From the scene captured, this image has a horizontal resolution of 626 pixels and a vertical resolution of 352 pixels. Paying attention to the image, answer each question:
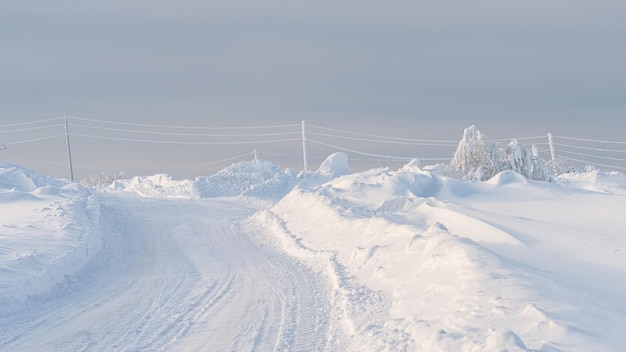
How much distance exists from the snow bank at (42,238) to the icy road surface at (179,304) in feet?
0.99

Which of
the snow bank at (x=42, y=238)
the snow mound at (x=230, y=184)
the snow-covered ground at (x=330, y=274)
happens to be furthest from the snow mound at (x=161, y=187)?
the snow-covered ground at (x=330, y=274)

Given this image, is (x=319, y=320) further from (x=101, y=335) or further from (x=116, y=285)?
(x=116, y=285)

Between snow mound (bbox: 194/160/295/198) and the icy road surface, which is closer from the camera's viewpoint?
the icy road surface

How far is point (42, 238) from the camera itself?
55.6ft

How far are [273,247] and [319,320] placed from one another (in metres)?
9.30

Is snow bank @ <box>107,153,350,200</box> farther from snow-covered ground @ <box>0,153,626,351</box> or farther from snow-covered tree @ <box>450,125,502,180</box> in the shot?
snow-covered ground @ <box>0,153,626,351</box>

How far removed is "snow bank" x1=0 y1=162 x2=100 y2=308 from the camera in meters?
12.5

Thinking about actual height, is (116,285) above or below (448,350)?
below

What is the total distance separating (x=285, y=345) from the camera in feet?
29.0

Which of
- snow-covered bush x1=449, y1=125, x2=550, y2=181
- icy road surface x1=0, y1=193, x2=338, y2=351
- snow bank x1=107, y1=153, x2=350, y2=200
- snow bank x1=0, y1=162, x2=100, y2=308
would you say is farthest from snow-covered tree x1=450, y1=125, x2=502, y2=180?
snow bank x1=0, y1=162, x2=100, y2=308

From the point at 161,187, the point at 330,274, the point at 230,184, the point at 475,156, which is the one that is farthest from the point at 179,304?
the point at 161,187

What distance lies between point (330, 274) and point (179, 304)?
359 cm

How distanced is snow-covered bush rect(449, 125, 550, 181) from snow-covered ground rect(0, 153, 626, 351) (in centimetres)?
378

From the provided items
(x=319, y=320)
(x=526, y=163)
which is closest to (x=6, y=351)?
(x=319, y=320)
